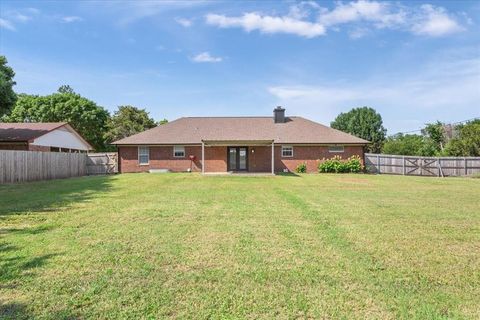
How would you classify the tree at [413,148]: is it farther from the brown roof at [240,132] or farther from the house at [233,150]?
the house at [233,150]

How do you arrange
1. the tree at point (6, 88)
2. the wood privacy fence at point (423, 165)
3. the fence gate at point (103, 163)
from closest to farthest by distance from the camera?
the tree at point (6, 88) < the wood privacy fence at point (423, 165) < the fence gate at point (103, 163)

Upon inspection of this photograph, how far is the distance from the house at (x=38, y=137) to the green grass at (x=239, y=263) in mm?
17523

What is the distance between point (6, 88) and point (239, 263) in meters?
21.8

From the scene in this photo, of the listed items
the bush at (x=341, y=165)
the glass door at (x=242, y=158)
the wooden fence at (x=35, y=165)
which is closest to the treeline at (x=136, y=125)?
the bush at (x=341, y=165)

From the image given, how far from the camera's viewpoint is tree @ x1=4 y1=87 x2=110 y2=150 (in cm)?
4631

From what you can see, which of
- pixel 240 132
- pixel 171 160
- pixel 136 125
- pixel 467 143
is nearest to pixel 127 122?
pixel 136 125

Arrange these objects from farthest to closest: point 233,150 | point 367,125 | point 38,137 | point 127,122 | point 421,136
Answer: point 367,125
point 421,136
point 127,122
point 233,150
point 38,137

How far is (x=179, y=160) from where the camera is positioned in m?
26.6

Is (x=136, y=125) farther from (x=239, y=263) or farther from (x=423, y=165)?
(x=239, y=263)

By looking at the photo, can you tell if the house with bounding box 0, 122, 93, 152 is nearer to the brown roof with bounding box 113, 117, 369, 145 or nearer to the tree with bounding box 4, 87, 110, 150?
the brown roof with bounding box 113, 117, 369, 145

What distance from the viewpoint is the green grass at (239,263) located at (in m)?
3.54

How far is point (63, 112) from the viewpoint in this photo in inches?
1826

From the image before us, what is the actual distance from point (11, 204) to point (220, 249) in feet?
25.5

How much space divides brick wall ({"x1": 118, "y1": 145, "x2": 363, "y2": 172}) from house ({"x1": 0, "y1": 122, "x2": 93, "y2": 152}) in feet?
18.5
